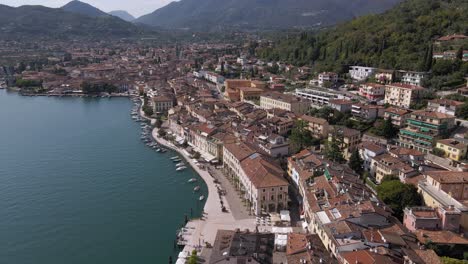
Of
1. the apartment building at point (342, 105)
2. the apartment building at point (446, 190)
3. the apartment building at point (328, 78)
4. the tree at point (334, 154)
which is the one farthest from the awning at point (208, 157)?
the apartment building at point (328, 78)

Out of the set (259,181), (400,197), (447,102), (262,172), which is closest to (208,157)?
(262,172)

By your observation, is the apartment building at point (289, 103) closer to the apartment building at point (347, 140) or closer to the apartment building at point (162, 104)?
the apartment building at point (347, 140)

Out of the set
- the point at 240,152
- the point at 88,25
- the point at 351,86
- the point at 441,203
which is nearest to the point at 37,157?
the point at 240,152

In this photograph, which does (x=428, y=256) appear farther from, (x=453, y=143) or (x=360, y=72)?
(x=360, y=72)

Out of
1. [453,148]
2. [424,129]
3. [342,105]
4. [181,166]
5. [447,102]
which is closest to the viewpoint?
[453,148]

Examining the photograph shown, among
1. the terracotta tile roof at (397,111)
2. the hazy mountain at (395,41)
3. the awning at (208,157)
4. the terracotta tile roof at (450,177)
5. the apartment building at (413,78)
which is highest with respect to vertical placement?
the hazy mountain at (395,41)

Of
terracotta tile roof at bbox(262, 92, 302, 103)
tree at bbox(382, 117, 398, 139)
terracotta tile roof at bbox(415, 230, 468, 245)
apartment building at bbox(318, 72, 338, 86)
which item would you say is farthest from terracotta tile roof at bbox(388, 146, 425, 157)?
apartment building at bbox(318, 72, 338, 86)

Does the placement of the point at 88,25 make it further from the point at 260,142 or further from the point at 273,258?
the point at 273,258
